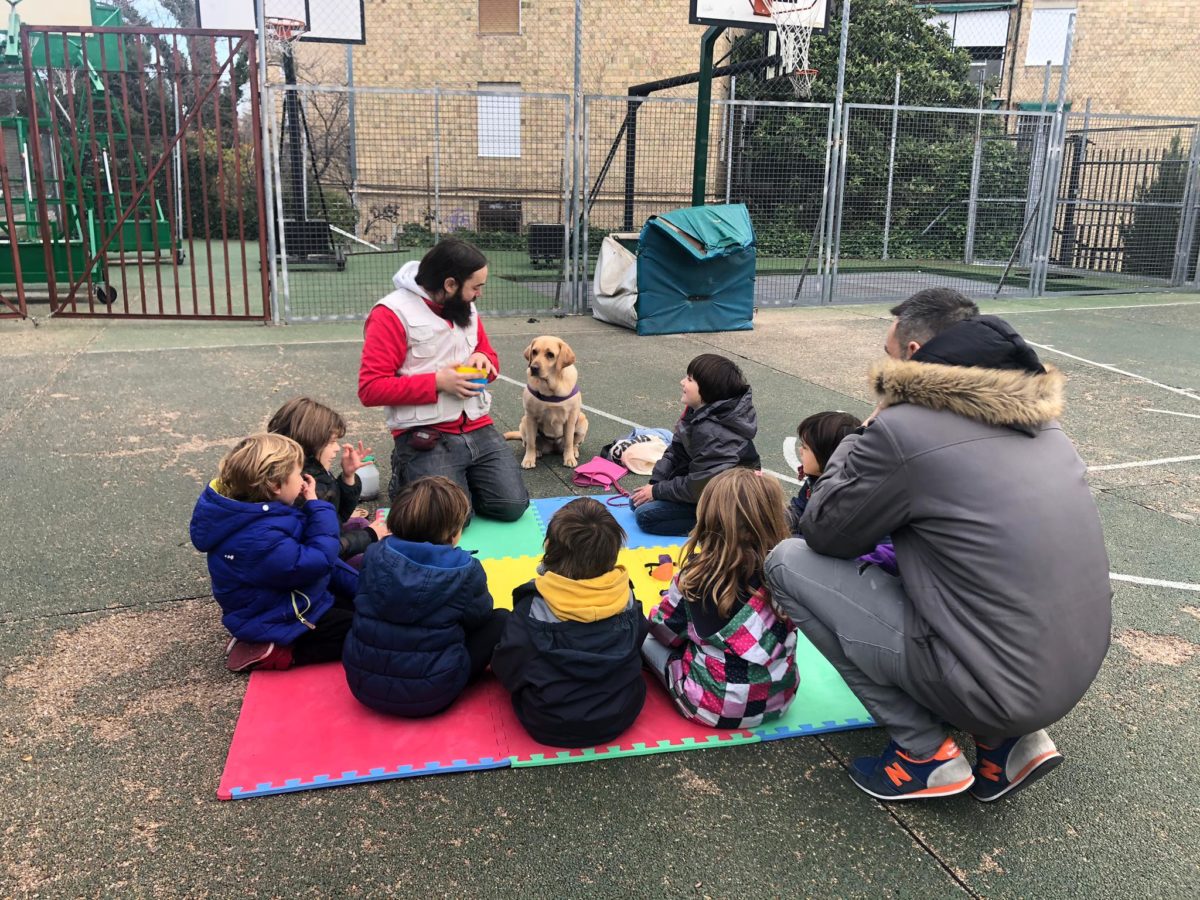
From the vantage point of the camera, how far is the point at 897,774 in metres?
2.58

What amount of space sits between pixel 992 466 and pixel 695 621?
1025 mm

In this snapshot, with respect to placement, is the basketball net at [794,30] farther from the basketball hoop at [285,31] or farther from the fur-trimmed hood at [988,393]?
the fur-trimmed hood at [988,393]

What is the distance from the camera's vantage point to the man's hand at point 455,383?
4.48 metres

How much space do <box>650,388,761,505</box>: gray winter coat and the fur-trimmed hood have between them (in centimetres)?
194

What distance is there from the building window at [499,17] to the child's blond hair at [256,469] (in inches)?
791

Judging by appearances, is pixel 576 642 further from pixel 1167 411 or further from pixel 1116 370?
pixel 1116 370

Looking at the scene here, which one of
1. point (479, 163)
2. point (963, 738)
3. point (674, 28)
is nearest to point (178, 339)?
point (963, 738)

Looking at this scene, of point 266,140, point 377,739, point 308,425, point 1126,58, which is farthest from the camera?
point 1126,58

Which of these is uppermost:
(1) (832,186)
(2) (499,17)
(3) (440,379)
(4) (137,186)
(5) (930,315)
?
(2) (499,17)

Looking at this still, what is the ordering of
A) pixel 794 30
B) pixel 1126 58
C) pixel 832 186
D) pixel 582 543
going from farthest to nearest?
pixel 1126 58 < pixel 832 186 < pixel 794 30 < pixel 582 543

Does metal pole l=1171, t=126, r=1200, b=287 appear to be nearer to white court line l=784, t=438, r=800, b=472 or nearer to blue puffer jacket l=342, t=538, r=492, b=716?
white court line l=784, t=438, r=800, b=472

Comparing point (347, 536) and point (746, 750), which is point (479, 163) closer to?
point (347, 536)

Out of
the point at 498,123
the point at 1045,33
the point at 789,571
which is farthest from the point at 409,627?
the point at 1045,33

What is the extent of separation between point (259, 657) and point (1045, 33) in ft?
83.8
